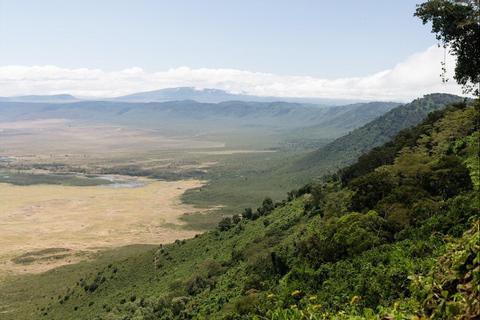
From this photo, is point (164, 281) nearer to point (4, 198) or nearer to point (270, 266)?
point (270, 266)

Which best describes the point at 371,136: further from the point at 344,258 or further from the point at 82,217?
the point at 344,258

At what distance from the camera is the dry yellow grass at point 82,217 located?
89.6 meters

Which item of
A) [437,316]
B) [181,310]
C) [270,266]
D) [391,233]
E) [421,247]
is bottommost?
[181,310]

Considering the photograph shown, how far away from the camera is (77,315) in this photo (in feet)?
149

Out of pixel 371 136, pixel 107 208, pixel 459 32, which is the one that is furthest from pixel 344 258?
pixel 371 136

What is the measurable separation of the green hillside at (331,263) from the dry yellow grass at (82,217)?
20003 mm

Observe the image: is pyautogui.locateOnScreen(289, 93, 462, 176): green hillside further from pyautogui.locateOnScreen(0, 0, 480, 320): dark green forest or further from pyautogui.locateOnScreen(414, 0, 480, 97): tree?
pyautogui.locateOnScreen(414, 0, 480, 97): tree

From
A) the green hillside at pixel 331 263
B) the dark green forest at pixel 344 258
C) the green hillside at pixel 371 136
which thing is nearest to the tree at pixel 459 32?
the dark green forest at pixel 344 258

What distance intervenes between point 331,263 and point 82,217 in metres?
109

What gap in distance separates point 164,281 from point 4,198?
124 metres

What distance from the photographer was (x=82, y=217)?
11600 centimetres

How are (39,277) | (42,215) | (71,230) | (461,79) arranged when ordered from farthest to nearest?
1. (42,215)
2. (71,230)
3. (39,277)
4. (461,79)

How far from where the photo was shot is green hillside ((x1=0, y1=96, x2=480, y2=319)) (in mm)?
6266

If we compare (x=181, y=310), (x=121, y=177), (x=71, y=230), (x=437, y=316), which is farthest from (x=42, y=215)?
(x=437, y=316)
